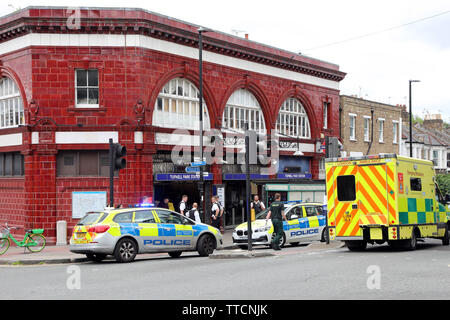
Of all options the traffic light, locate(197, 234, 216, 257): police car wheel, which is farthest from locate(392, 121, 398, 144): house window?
the traffic light

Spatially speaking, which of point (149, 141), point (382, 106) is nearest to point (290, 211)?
point (149, 141)

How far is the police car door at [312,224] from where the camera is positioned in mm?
22797

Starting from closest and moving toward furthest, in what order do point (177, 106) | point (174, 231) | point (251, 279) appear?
point (251, 279) → point (174, 231) → point (177, 106)

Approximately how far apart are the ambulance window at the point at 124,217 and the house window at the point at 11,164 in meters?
10.9

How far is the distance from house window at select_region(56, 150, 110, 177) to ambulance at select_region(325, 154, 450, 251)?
10.5m

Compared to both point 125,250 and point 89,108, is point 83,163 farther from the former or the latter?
point 125,250

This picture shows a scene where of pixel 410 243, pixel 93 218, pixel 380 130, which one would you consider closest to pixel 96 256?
pixel 93 218

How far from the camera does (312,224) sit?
75.2 ft

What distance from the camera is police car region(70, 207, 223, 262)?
17062 mm

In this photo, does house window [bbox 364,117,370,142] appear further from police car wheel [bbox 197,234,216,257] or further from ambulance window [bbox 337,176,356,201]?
police car wheel [bbox 197,234,216,257]

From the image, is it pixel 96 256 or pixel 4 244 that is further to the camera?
pixel 4 244

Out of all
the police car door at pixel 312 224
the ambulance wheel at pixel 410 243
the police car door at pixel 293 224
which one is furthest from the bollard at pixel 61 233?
the ambulance wheel at pixel 410 243

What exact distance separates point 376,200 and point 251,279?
22.3ft

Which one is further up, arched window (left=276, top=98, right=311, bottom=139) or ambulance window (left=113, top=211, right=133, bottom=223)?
arched window (left=276, top=98, right=311, bottom=139)
